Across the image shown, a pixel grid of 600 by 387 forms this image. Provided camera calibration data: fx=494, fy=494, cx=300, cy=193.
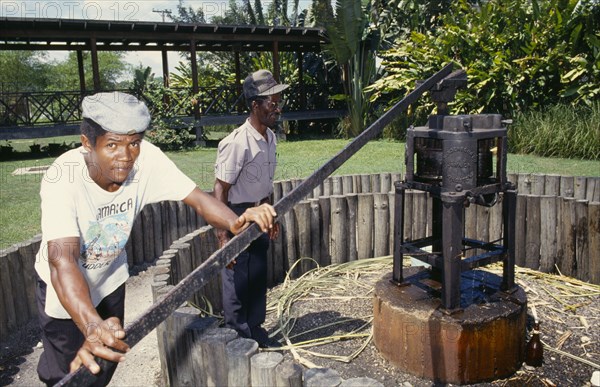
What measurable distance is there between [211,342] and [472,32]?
44.3 feet

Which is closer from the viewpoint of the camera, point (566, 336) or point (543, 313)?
point (566, 336)

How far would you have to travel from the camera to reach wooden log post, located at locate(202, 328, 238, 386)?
7.83ft

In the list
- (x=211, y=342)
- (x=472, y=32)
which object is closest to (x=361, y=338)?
(x=211, y=342)

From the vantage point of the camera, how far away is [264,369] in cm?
222

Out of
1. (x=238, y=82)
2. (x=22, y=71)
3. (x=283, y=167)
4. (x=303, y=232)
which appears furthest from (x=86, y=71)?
(x=303, y=232)

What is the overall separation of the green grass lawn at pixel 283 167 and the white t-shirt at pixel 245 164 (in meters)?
3.60

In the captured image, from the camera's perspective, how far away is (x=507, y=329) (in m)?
3.26

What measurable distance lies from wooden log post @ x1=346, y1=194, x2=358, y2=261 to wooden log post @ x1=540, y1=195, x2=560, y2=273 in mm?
1943

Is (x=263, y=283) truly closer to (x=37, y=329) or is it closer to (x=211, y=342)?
(x=211, y=342)

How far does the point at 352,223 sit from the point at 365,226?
0.51ft

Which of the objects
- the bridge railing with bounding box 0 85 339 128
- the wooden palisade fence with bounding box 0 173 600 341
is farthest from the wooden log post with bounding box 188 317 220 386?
the bridge railing with bounding box 0 85 339 128

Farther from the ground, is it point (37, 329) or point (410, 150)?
point (410, 150)

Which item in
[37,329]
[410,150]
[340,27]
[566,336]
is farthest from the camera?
[340,27]

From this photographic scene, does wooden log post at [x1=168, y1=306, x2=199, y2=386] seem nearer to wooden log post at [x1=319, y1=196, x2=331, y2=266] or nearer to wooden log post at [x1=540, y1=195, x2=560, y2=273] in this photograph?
wooden log post at [x1=319, y1=196, x2=331, y2=266]
